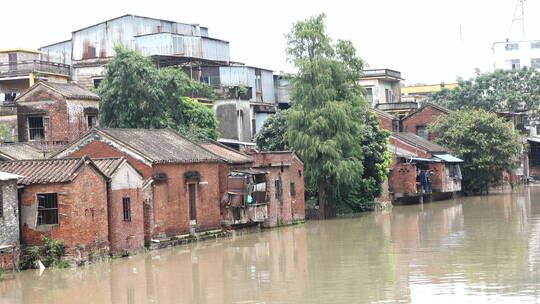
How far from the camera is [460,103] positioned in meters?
81.4

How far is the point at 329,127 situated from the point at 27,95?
14642 mm

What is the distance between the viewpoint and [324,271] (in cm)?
2609

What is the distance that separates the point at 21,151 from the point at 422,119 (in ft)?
131

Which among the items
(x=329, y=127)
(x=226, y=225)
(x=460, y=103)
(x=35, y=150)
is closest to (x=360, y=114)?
(x=329, y=127)

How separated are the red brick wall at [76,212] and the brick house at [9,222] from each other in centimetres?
68

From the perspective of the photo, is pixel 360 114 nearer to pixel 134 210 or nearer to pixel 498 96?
pixel 134 210

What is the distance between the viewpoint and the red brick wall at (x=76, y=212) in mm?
28734

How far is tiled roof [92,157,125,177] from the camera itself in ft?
102

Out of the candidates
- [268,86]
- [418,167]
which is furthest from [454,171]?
[268,86]

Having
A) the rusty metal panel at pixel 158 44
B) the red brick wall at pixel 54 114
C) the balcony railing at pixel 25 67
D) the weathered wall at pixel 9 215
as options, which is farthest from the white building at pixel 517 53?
the weathered wall at pixel 9 215

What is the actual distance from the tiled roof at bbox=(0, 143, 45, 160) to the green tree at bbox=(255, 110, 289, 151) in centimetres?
1491

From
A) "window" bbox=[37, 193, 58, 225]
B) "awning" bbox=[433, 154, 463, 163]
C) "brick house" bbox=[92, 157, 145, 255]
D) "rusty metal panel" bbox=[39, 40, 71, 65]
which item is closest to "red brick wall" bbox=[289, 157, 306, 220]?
"brick house" bbox=[92, 157, 145, 255]

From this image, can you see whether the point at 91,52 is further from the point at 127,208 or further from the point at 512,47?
the point at 512,47

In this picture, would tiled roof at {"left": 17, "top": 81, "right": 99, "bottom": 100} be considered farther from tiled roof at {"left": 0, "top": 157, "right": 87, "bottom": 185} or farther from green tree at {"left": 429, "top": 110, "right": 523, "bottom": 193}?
green tree at {"left": 429, "top": 110, "right": 523, "bottom": 193}
